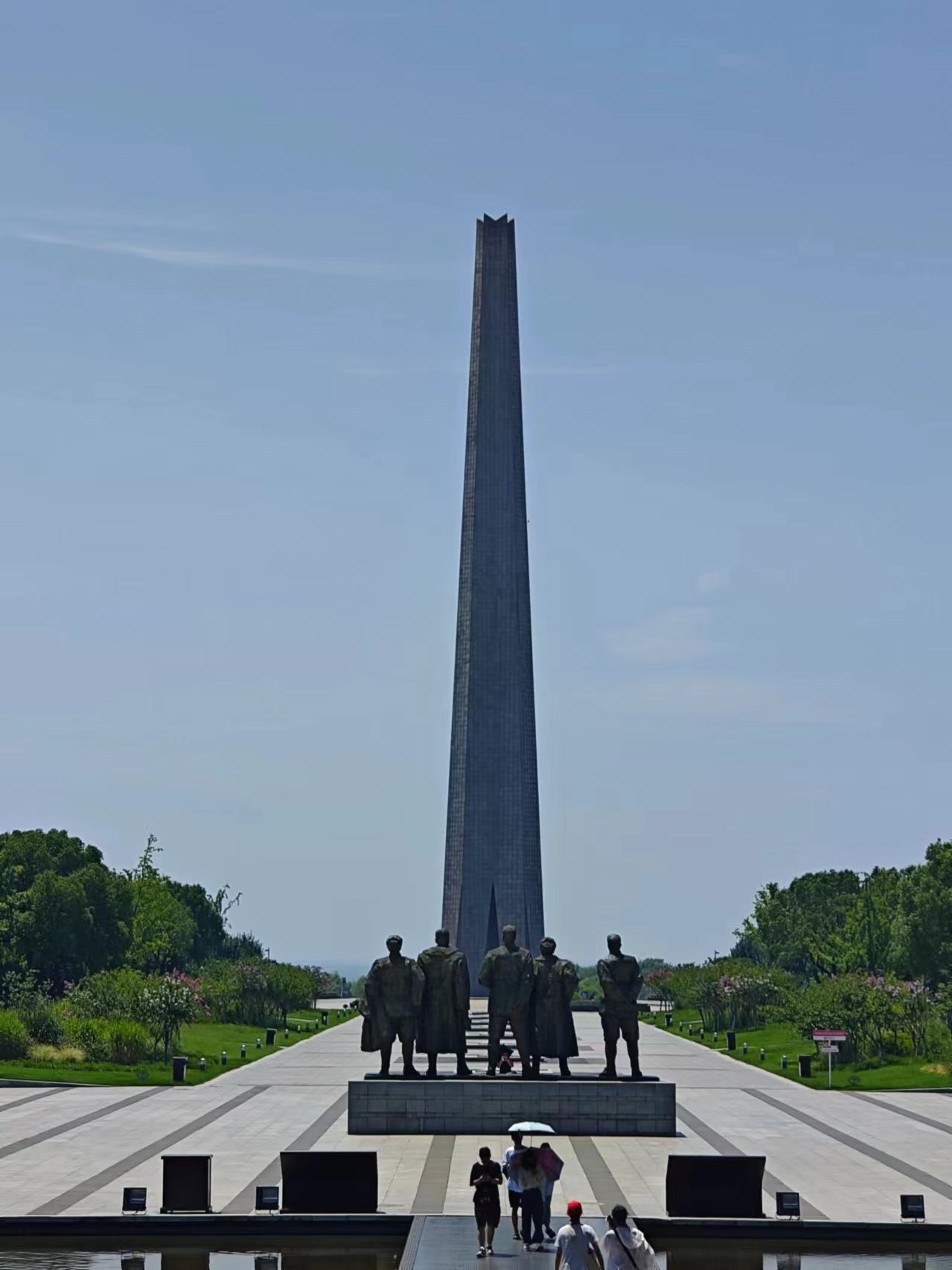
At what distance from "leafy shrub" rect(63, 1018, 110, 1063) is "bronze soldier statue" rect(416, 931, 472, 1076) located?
18.2 metres

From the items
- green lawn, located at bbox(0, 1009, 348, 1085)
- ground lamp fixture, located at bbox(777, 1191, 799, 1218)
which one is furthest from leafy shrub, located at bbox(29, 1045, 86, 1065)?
ground lamp fixture, located at bbox(777, 1191, 799, 1218)

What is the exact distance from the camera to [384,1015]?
99.0 feet

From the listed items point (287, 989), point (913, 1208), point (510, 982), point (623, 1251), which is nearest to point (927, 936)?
point (287, 989)

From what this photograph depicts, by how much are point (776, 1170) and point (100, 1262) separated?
11.1 metres

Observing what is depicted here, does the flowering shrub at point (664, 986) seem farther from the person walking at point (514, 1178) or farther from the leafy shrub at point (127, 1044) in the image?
the person walking at point (514, 1178)

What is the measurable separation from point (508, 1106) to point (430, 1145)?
1827mm

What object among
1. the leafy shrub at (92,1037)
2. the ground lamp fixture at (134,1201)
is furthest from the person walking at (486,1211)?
the leafy shrub at (92,1037)

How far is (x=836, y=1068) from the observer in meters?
46.9

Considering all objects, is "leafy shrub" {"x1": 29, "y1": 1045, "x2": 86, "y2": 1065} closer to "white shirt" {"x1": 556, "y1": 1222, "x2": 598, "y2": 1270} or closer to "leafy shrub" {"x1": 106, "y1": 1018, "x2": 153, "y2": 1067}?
"leafy shrub" {"x1": 106, "y1": 1018, "x2": 153, "y2": 1067}

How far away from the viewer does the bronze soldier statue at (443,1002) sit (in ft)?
99.6

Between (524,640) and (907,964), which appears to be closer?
(907,964)

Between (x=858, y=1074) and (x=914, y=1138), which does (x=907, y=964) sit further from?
(x=914, y=1138)

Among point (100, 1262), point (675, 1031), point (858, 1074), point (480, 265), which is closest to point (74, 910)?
point (675, 1031)

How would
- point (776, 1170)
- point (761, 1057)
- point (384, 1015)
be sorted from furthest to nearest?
point (761, 1057) < point (384, 1015) < point (776, 1170)
